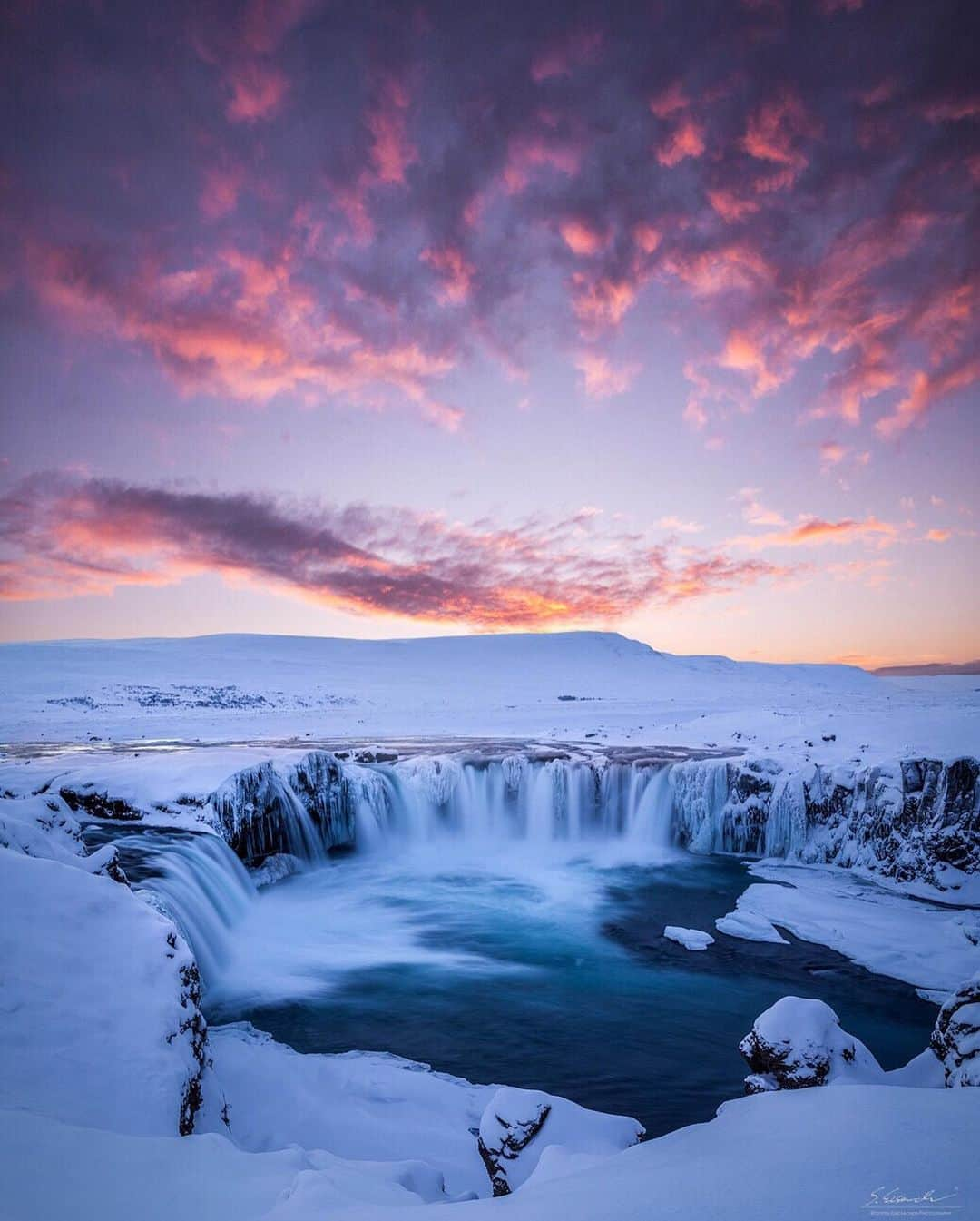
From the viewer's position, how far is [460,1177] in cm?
562

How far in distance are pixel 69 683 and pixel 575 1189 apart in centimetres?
6559

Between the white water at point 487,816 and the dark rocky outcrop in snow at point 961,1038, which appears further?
the white water at point 487,816

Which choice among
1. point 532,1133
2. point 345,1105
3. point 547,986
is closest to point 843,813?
point 547,986

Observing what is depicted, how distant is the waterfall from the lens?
962 centimetres

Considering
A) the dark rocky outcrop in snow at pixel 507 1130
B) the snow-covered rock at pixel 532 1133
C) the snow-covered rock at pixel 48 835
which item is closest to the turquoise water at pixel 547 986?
the snow-covered rock at pixel 532 1133

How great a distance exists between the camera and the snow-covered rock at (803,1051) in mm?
4902

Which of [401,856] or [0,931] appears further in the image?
[401,856]

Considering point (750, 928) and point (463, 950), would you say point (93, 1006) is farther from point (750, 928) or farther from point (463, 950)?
point (750, 928)

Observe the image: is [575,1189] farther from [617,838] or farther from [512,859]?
[617,838]

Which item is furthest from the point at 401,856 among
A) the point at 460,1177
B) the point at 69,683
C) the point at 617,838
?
the point at 69,683

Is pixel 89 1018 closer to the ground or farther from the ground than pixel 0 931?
closer to the ground

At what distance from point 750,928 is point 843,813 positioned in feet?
18.9
